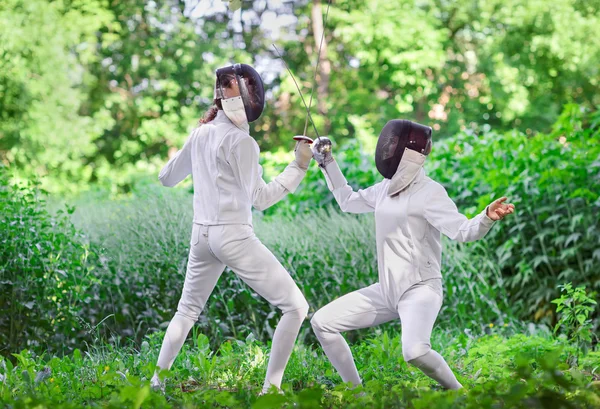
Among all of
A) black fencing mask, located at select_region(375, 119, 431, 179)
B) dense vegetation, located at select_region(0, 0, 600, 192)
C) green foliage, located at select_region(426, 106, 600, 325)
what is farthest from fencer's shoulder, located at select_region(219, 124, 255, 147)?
dense vegetation, located at select_region(0, 0, 600, 192)

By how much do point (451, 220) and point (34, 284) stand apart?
3.06 m

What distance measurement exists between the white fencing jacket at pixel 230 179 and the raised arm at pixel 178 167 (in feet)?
0.59

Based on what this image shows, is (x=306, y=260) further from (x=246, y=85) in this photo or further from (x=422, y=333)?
(x=422, y=333)

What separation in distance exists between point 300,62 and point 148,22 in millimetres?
4639

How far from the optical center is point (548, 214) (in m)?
6.46

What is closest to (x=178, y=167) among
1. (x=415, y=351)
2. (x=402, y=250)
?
(x=402, y=250)

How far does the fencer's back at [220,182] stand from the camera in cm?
373

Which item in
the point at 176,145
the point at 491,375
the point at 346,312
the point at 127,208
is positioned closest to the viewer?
the point at 346,312

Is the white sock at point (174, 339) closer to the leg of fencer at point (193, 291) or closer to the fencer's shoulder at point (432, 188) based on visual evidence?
the leg of fencer at point (193, 291)

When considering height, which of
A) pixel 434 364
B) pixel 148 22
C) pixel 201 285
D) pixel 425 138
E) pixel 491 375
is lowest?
pixel 491 375

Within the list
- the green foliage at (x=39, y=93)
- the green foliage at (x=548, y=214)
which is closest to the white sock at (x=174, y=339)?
the green foliage at (x=548, y=214)

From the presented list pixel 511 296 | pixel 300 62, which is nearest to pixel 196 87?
pixel 300 62

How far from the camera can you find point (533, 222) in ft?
21.2

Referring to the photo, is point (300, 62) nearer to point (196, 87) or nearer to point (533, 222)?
point (196, 87)
